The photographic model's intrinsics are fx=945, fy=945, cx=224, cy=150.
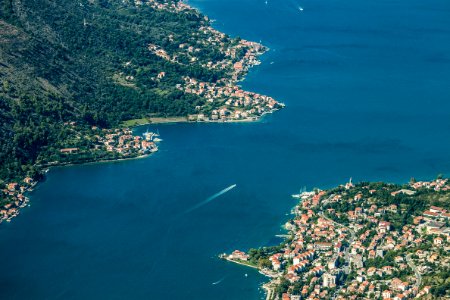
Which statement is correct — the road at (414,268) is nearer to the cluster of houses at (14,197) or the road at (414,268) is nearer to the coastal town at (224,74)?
the cluster of houses at (14,197)

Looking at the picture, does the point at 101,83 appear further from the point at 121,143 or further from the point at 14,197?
the point at 14,197

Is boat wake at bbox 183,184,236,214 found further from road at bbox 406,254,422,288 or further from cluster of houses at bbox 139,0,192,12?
cluster of houses at bbox 139,0,192,12

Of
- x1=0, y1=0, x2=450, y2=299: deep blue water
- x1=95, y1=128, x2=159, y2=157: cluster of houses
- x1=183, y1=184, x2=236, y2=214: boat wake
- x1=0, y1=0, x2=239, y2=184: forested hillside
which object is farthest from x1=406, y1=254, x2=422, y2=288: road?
x1=0, y1=0, x2=239, y2=184: forested hillside

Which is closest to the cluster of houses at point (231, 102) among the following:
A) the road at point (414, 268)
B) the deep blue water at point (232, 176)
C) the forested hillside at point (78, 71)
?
the forested hillside at point (78, 71)

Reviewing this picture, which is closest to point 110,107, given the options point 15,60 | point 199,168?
point 15,60

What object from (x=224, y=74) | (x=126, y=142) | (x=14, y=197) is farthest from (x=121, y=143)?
(x=224, y=74)
